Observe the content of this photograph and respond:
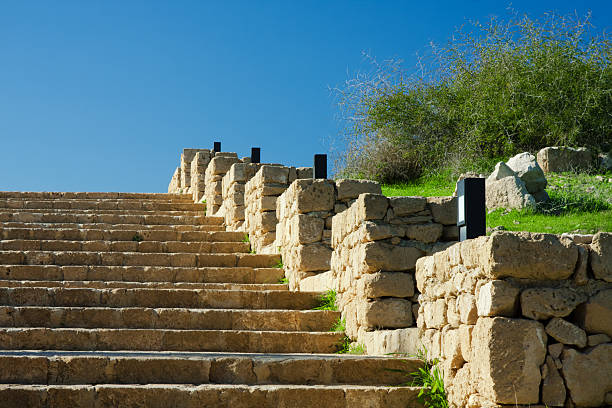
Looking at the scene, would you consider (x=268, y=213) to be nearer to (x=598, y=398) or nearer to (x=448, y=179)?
(x=448, y=179)

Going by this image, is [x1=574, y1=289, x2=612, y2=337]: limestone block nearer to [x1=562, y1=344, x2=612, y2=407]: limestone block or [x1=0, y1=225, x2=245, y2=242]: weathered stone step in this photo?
[x1=562, y1=344, x2=612, y2=407]: limestone block

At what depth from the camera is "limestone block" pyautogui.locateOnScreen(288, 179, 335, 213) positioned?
7.60 meters

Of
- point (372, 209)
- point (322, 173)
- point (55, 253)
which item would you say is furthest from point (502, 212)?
point (55, 253)

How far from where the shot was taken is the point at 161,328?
619 centimetres

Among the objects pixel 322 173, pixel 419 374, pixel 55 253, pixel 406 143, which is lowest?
pixel 419 374

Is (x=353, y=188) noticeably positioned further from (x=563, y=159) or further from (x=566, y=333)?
(x=563, y=159)

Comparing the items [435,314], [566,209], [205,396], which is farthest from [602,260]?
[566,209]

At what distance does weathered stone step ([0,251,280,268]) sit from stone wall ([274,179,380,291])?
1.02m

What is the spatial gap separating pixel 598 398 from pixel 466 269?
93cm

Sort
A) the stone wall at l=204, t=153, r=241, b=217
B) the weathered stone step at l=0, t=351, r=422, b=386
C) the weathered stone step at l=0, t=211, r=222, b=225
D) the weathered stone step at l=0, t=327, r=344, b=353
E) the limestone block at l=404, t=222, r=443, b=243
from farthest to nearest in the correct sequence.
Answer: the stone wall at l=204, t=153, r=241, b=217 → the weathered stone step at l=0, t=211, r=222, b=225 → the limestone block at l=404, t=222, r=443, b=243 → the weathered stone step at l=0, t=327, r=344, b=353 → the weathered stone step at l=0, t=351, r=422, b=386

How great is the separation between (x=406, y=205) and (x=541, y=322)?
231 cm

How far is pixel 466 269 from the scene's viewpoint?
389 cm

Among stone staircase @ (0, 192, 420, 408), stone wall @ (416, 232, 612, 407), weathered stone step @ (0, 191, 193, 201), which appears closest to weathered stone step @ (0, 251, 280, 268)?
stone staircase @ (0, 192, 420, 408)

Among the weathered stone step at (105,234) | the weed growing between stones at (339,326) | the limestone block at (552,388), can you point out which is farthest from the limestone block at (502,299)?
the weathered stone step at (105,234)
